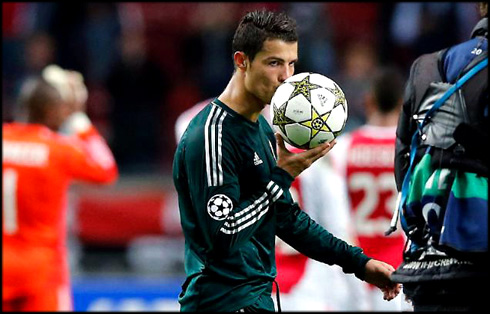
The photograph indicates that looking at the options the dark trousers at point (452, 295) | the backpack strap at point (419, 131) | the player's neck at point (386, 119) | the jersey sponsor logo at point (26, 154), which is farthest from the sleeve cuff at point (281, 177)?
the jersey sponsor logo at point (26, 154)

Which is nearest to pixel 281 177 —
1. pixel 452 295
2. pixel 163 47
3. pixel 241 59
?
pixel 241 59

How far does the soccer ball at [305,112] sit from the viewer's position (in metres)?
4.18

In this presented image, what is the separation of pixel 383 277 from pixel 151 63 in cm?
1001

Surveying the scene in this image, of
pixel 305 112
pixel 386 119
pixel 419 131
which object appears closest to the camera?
pixel 419 131

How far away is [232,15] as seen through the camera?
14.1 meters

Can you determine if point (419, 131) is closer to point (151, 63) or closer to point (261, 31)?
point (261, 31)

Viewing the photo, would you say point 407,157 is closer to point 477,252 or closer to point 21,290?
point 477,252

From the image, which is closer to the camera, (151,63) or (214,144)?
(214,144)

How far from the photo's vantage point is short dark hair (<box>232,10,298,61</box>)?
14.2 ft

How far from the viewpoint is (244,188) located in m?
4.32

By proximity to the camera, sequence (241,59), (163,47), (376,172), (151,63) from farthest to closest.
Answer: (163,47) < (151,63) < (376,172) < (241,59)

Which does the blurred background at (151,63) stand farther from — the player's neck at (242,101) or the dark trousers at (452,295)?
the dark trousers at (452,295)

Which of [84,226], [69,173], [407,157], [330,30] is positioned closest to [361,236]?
[69,173]

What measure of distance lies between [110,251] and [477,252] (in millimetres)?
9320
